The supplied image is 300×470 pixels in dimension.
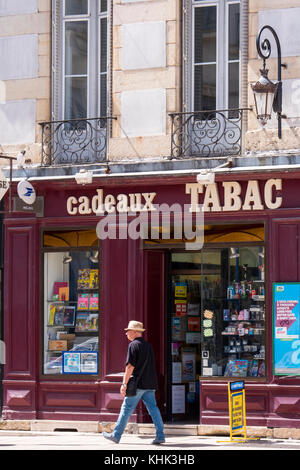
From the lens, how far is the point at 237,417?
1628 centimetres

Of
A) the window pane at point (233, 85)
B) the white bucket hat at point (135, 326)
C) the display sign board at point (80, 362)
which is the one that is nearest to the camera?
the white bucket hat at point (135, 326)

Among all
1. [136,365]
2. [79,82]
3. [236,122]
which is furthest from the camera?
[79,82]

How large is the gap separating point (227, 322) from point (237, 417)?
182cm

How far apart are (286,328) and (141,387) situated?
2.31 metres

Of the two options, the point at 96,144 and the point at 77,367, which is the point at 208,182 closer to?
the point at 96,144

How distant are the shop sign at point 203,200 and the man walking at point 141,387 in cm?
245

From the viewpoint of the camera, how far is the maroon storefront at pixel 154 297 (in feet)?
56.1

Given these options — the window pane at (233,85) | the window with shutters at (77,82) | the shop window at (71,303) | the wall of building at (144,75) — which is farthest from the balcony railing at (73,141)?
the window pane at (233,85)

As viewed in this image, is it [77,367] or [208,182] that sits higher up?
[208,182]

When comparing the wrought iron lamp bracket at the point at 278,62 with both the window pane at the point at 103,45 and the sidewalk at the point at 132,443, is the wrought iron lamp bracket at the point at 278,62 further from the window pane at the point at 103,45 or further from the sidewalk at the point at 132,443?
the sidewalk at the point at 132,443

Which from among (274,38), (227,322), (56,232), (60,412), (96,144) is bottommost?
(60,412)

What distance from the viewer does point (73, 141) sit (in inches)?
730

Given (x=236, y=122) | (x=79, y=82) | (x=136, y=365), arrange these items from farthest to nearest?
(x=79, y=82), (x=236, y=122), (x=136, y=365)

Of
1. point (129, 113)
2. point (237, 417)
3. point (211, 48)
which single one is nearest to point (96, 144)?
point (129, 113)
